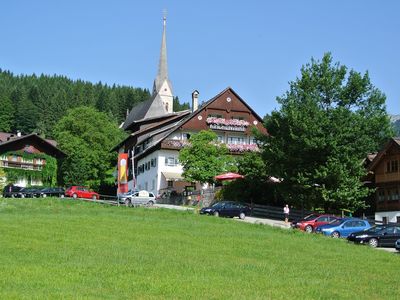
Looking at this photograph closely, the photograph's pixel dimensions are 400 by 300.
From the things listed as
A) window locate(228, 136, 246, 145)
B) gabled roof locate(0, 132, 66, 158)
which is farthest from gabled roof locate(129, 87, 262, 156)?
Answer: gabled roof locate(0, 132, 66, 158)

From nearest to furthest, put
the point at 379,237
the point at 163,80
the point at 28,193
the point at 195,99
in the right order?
1. the point at 379,237
2. the point at 28,193
3. the point at 195,99
4. the point at 163,80

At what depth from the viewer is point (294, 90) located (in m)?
53.9

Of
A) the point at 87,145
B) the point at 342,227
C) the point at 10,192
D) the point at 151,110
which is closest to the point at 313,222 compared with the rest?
the point at 342,227

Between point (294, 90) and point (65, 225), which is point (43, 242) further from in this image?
point (294, 90)

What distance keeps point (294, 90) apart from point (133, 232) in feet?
83.6

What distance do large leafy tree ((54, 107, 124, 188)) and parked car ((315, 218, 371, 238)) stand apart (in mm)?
55702

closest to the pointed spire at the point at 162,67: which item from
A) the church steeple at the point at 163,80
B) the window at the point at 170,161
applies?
the church steeple at the point at 163,80

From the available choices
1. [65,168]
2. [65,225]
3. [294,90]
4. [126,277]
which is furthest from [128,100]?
[126,277]

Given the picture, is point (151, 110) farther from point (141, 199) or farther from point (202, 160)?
point (141, 199)

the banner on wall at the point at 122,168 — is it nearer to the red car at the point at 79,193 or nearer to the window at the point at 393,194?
the red car at the point at 79,193

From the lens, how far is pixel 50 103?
160m

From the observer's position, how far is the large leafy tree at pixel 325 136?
49500mm

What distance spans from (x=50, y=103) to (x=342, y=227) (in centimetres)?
12900

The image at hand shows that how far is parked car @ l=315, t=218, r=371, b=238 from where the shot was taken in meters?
40.9
